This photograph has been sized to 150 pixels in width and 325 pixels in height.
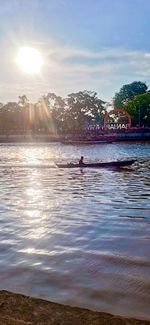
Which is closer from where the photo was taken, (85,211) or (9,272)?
(9,272)

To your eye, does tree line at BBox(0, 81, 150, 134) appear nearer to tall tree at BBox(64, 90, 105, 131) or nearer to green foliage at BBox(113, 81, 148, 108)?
tall tree at BBox(64, 90, 105, 131)

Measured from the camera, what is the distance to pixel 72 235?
38.3 feet

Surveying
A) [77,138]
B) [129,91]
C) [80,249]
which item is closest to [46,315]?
[80,249]

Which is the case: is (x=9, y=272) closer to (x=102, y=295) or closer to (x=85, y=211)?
(x=102, y=295)

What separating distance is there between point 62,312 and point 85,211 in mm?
9886

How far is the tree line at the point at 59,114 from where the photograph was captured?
124938 mm

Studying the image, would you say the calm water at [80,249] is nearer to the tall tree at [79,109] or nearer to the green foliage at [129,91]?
the tall tree at [79,109]

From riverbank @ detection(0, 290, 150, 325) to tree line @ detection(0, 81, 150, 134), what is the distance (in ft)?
382

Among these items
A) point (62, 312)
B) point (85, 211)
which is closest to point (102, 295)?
point (62, 312)

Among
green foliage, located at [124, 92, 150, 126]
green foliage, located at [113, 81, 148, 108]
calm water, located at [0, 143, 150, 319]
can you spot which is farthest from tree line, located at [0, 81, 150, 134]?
calm water, located at [0, 143, 150, 319]

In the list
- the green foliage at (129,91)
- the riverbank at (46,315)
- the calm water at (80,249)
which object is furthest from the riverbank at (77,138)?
the riverbank at (46,315)

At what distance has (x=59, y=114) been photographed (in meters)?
129

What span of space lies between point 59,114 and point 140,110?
25.9 metres

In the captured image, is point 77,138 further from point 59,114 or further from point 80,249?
point 80,249
